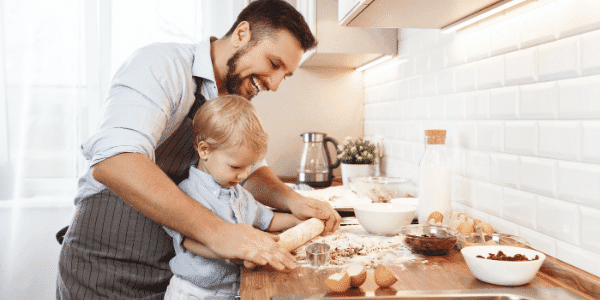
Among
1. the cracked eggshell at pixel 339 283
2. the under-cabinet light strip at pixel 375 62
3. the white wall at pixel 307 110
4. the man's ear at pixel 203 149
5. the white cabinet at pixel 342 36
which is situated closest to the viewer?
the cracked eggshell at pixel 339 283

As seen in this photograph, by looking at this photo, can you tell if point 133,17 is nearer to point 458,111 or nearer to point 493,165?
point 458,111

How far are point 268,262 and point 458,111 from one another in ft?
2.93

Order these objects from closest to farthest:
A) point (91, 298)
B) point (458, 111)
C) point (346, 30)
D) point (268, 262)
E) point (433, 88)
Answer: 1. point (268, 262)
2. point (91, 298)
3. point (458, 111)
4. point (433, 88)
5. point (346, 30)

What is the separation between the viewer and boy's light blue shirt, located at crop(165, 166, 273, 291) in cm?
114

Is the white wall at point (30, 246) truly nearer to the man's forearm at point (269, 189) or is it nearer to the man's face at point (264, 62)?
the man's forearm at point (269, 189)

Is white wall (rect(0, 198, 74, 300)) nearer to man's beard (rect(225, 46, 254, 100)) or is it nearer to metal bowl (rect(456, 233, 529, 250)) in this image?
man's beard (rect(225, 46, 254, 100))

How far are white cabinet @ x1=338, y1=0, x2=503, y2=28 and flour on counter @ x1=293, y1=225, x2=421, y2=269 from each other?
65cm

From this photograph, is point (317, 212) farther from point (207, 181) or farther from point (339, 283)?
point (339, 283)

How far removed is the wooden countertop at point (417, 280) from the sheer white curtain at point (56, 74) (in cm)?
183

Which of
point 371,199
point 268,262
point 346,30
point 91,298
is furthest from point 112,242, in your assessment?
point 346,30

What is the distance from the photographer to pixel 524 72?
3.74ft

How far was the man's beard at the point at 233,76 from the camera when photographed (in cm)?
144

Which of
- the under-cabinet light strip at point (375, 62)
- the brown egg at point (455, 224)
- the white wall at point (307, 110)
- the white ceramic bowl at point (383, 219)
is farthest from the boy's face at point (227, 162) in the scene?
the white wall at point (307, 110)

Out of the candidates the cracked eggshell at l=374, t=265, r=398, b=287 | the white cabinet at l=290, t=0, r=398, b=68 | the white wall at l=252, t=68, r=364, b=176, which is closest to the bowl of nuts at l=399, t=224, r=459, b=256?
the cracked eggshell at l=374, t=265, r=398, b=287
